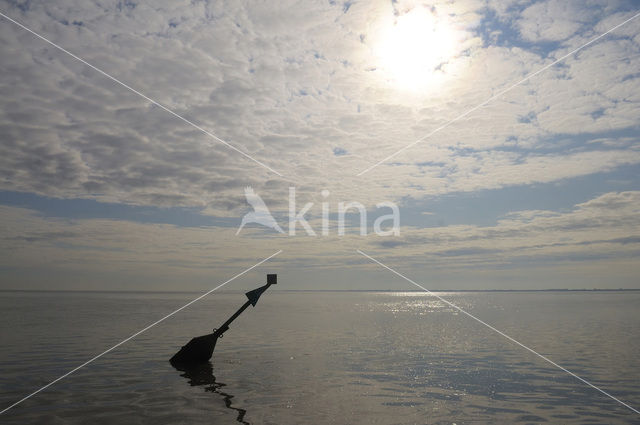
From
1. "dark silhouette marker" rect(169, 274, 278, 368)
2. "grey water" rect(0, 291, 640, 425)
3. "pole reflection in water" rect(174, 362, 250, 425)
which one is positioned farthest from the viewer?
"dark silhouette marker" rect(169, 274, 278, 368)

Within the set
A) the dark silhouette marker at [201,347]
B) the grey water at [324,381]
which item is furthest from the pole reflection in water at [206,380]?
the dark silhouette marker at [201,347]

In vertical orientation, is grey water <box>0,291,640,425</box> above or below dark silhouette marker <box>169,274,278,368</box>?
below

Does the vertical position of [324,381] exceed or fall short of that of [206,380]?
it falls short

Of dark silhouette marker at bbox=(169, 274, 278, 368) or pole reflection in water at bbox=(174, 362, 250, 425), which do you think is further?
dark silhouette marker at bbox=(169, 274, 278, 368)

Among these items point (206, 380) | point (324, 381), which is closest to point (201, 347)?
point (206, 380)

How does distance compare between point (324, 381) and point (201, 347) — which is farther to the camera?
point (201, 347)

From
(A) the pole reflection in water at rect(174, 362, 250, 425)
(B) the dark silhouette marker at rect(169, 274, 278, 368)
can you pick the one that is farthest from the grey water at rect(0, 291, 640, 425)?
(B) the dark silhouette marker at rect(169, 274, 278, 368)

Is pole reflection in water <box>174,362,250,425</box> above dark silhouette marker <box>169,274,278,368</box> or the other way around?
the other way around

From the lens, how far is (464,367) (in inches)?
1036

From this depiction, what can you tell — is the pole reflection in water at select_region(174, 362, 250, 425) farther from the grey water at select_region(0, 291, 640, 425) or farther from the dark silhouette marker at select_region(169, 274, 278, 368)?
the dark silhouette marker at select_region(169, 274, 278, 368)

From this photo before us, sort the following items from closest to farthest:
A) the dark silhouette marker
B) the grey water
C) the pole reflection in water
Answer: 1. the grey water
2. the pole reflection in water
3. the dark silhouette marker

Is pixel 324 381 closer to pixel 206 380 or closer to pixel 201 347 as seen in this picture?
pixel 206 380

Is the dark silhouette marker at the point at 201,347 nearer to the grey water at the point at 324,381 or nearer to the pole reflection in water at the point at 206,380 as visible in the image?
the pole reflection in water at the point at 206,380

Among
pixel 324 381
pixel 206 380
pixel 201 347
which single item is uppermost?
pixel 201 347
